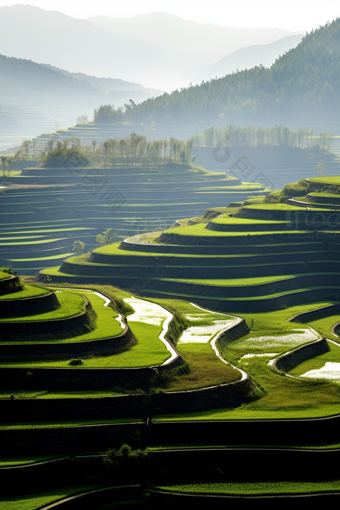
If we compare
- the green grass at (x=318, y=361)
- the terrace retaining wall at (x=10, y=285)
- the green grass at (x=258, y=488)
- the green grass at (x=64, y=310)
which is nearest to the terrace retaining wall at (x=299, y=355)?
the green grass at (x=318, y=361)

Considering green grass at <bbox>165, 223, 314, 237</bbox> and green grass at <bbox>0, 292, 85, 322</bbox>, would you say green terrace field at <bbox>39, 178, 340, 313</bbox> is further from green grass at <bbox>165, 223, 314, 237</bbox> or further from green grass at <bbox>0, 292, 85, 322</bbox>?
green grass at <bbox>0, 292, 85, 322</bbox>

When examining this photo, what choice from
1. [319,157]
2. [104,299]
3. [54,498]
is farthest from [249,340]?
[319,157]

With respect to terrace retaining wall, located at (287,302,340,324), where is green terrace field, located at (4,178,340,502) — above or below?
above

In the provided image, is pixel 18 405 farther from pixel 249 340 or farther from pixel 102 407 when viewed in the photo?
pixel 249 340

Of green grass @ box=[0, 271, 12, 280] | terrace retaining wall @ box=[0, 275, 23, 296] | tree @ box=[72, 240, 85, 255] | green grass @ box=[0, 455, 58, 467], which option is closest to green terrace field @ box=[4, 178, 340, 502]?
terrace retaining wall @ box=[0, 275, 23, 296]

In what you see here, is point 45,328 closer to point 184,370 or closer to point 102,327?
point 102,327
